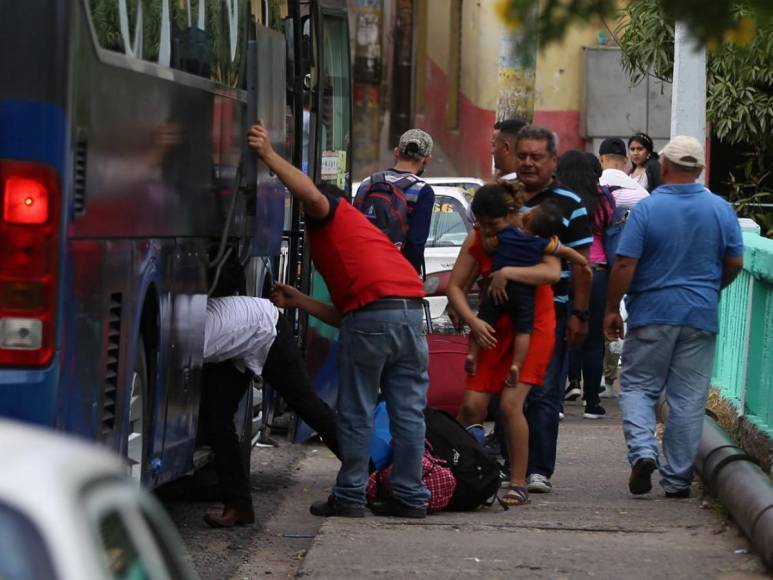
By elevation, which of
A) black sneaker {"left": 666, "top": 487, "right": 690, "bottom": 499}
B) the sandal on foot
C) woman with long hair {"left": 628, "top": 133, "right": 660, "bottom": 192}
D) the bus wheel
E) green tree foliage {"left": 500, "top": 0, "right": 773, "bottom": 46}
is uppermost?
green tree foliage {"left": 500, "top": 0, "right": 773, "bottom": 46}

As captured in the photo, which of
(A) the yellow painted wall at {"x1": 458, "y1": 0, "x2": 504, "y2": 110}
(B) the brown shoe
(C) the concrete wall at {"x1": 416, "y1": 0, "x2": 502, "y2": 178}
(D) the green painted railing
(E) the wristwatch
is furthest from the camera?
(C) the concrete wall at {"x1": 416, "y1": 0, "x2": 502, "y2": 178}

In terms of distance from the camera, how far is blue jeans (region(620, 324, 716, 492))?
852cm

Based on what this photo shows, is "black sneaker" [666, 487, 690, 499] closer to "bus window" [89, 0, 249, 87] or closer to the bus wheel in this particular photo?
"bus window" [89, 0, 249, 87]

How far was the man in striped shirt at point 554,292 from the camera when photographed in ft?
28.0

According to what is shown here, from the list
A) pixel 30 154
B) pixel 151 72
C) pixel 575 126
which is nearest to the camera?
pixel 30 154

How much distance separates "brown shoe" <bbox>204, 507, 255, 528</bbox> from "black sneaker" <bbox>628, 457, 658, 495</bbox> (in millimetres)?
1918

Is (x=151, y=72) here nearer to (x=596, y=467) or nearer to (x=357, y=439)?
(x=357, y=439)

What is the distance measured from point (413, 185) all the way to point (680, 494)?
2411 millimetres

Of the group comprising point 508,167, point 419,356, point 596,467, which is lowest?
point 596,467

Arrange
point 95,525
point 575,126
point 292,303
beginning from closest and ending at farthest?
point 95,525 < point 292,303 < point 575,126

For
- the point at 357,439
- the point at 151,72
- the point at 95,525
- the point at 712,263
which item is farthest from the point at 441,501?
the point at 95,525

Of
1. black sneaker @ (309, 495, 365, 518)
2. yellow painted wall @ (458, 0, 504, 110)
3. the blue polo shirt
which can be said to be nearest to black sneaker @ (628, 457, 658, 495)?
the blue polo shirt

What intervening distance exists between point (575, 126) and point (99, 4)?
24794mm

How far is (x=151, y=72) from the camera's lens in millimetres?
6344
